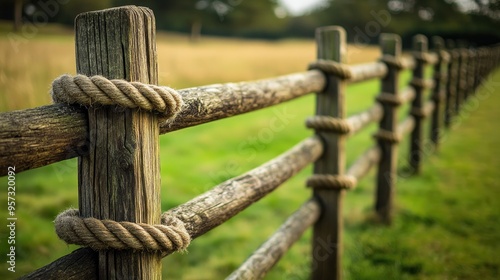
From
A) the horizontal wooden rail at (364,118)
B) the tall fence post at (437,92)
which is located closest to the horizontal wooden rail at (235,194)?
the horizontal wooden rail at (364,118)

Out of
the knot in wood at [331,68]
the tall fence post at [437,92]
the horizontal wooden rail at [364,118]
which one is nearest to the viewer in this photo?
the knot in wood at [331,68]

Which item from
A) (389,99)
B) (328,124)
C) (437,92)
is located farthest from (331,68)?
(437,92)

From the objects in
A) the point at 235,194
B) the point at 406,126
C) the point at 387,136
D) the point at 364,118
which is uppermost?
the point at 235,194

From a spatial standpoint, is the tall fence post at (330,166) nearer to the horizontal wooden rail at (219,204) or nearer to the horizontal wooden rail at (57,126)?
the horizontal wooden rail at (219,204)

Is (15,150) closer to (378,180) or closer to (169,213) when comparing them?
(169,213)

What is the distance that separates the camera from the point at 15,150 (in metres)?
0.79

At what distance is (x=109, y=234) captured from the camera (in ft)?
3.05

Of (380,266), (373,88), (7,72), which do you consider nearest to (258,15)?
(373,88)

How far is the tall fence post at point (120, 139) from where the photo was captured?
93cm

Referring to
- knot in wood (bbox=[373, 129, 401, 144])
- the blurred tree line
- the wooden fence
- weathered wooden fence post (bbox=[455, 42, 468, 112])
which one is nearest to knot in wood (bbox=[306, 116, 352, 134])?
the wooden fence

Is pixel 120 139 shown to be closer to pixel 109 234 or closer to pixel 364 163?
pixel 109 234

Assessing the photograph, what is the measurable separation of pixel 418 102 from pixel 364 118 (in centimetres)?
214

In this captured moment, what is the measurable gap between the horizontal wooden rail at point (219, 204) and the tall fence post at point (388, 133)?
1669 millimetres

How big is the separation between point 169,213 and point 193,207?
0.35ft
